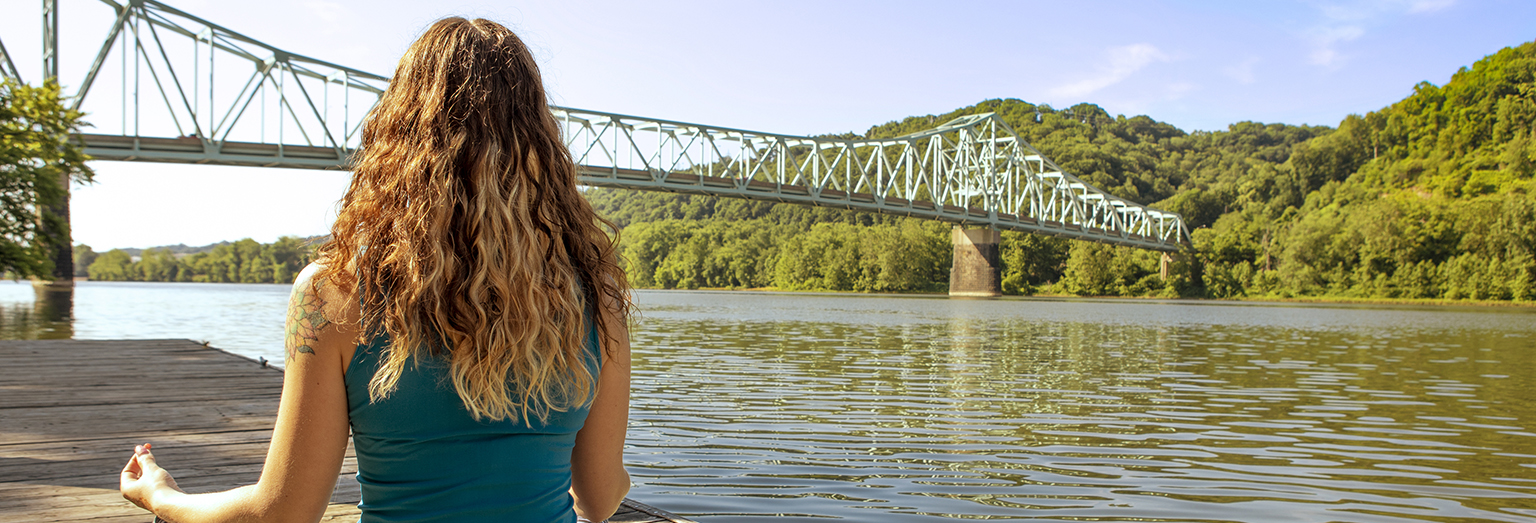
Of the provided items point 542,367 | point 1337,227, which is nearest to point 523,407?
point 542,367

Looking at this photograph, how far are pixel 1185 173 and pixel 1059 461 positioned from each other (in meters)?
109

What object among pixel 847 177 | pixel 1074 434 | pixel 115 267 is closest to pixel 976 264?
pixel 847 177

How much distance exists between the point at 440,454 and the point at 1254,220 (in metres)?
85.7

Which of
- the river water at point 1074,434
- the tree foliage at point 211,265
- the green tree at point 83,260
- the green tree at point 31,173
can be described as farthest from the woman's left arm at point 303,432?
the green tree at point 83,260

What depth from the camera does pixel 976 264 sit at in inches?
2509

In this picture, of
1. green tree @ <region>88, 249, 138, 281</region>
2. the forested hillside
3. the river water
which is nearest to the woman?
the river water

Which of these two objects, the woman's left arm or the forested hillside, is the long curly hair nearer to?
the woman's left arm

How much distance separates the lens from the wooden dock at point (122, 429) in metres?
3.18

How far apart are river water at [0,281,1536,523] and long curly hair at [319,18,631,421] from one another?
376 centimetres

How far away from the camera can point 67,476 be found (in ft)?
11.5

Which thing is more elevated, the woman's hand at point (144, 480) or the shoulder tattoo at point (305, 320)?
the shoulder tattoo at point (305, 320)

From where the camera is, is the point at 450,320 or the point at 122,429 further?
the point at 122,429

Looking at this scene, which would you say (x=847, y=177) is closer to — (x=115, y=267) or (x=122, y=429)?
(x=122, y=429)

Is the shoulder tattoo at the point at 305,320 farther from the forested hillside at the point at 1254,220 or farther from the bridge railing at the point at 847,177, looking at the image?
the forested hillside at the point at 1254,220
